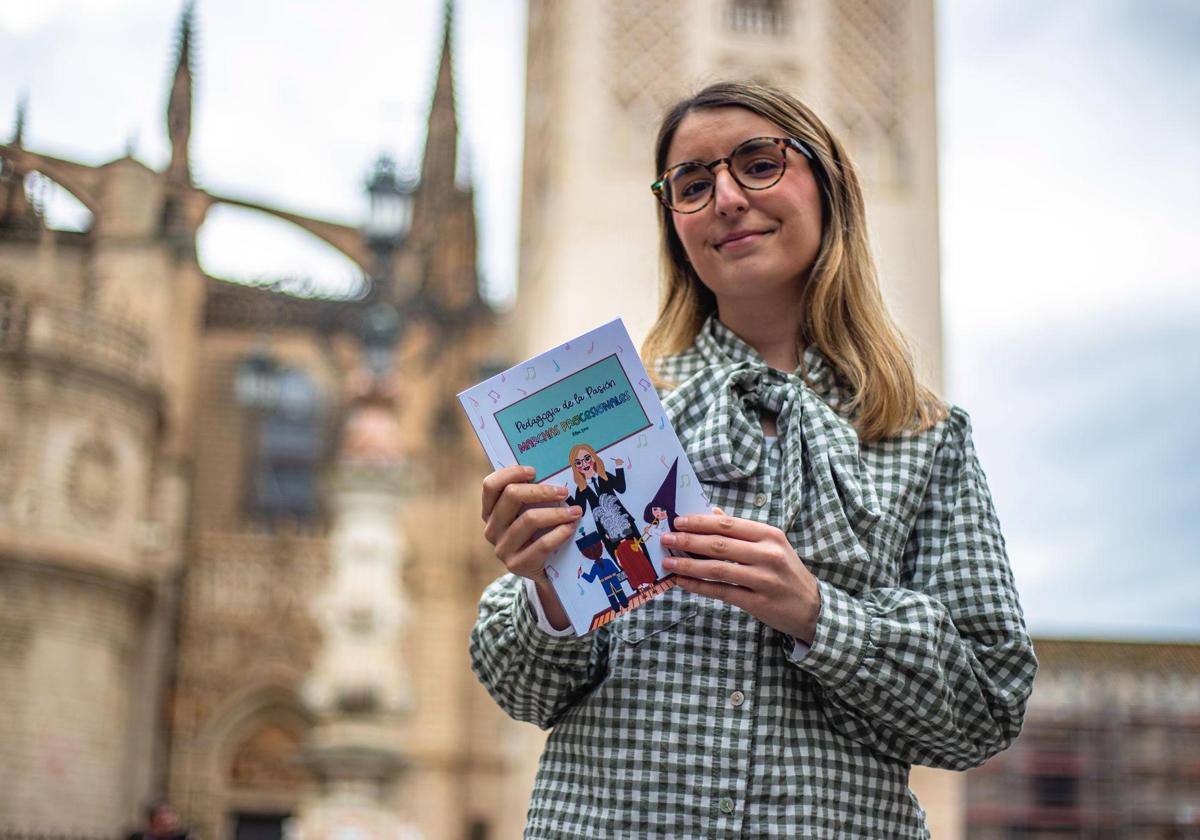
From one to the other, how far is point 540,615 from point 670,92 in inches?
561

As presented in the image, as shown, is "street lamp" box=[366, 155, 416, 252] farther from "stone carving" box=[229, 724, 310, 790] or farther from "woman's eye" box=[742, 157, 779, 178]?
"woman's eye" box=[742, 157, 779, 178]

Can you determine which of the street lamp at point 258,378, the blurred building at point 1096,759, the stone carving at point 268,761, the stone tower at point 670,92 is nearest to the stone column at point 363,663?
the street lamp at point 258,378

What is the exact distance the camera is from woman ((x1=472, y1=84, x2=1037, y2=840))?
1306 millimetres

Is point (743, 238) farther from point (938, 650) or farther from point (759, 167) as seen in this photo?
point (938, 650)

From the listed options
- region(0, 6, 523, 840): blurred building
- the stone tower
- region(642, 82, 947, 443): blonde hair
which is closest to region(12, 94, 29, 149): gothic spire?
region(0, 6, 523, 840): blurred building

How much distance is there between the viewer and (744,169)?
5.07ft

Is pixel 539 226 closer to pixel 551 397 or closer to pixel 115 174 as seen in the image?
pixel 115 174

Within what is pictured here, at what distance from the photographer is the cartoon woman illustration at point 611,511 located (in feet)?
4.42

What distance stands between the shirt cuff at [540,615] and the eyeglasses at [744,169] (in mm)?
439

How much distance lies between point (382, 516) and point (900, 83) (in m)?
7.58

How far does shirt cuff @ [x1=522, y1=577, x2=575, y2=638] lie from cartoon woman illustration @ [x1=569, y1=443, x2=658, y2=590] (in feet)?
0.34

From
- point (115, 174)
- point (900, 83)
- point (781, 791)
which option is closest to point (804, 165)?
point (781, 791)

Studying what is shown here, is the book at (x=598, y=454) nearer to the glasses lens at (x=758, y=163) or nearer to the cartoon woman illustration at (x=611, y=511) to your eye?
the cartoon woman illustration at (x=611, y=511)

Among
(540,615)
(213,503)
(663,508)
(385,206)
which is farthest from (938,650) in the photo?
(213,503)
